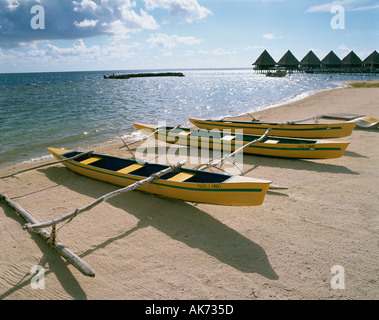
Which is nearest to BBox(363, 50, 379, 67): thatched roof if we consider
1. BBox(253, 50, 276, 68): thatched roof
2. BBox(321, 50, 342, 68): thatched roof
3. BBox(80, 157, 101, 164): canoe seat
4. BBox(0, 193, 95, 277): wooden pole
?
BBox(321, 50, 342, 68): thatched roof

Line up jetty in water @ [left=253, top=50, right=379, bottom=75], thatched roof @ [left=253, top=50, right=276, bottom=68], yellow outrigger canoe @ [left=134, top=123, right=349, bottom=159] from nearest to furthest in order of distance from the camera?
yellow outrigger canoe @ [left=134, top=123, right=349, bottom=159] < jetty in water @ [left=253, top=50, right=379, bottom=75] < thatched roof @ [left=253, top=50, right=276, bottom=68]

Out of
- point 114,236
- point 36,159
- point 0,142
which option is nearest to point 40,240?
point 114,236

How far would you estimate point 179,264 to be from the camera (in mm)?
4789

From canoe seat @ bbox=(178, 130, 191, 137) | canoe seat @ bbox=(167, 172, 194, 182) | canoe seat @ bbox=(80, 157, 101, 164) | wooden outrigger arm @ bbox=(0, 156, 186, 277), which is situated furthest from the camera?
canoe seat @ bbox=(178, 130, 191, 137)

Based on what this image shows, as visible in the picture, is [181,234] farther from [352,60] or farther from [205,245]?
[352,60]

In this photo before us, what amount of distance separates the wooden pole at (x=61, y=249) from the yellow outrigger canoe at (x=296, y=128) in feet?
33.8

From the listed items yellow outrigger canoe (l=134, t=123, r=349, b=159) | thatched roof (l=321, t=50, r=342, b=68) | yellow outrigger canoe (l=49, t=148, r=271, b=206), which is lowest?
yellow outrigger canoe (l=49, t=148, r=271, b=206)

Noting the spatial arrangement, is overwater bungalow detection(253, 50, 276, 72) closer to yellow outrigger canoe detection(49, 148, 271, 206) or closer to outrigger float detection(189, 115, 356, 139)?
outrigger float detection(189, 115, 356, 139)

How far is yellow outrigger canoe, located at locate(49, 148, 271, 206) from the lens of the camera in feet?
18.7

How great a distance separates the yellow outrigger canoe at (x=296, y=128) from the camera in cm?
1134

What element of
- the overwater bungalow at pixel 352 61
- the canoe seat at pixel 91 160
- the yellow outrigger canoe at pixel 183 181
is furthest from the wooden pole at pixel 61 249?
the overwater bungalow at pixel 352 61

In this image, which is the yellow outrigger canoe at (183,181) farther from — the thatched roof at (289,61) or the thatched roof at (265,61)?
Result: the thatched roof at (289,61)

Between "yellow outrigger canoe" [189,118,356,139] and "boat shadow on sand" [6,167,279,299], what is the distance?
7673 millimetres

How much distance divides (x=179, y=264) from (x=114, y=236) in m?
1.77
